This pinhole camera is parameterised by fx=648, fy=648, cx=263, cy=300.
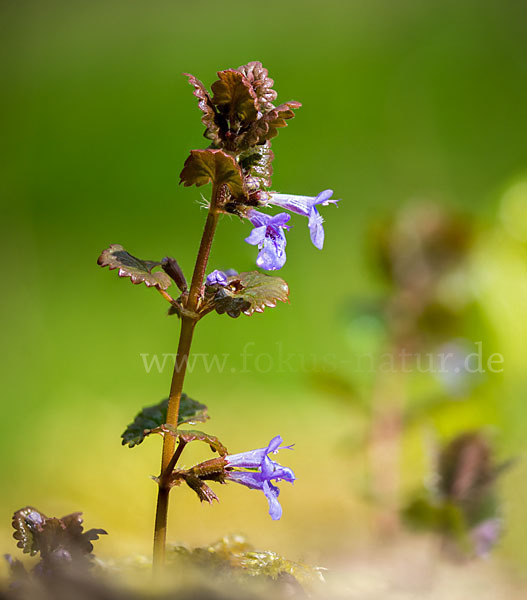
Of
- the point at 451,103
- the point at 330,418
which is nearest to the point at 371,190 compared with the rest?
the point at 451,103

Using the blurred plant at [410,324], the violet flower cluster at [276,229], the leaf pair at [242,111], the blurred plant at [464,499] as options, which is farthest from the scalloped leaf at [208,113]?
the blurred plant at [410,324]

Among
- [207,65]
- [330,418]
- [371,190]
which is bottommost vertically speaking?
[330,418]

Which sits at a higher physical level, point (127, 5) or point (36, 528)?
point (127, 5)

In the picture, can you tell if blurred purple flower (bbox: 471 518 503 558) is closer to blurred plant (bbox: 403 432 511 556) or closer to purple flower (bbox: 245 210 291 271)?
blurred plant (bbox: 403 432 511 556)

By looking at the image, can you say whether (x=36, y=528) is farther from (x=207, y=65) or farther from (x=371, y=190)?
(x=207, y=65)

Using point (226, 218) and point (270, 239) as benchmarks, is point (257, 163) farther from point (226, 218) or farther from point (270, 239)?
point (226, 218)

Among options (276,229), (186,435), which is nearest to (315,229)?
(276,229)

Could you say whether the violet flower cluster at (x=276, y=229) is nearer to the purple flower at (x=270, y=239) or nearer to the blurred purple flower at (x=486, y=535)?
the purple flower at (x=270, y=239)

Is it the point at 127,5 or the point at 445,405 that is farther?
the point at 127,5
